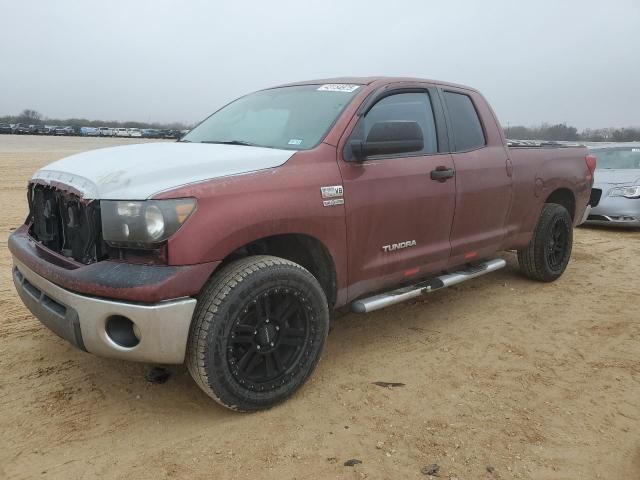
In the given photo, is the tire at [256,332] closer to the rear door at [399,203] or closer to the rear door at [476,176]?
the rear door at [399,203]

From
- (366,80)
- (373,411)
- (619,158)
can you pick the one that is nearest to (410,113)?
(366,80)

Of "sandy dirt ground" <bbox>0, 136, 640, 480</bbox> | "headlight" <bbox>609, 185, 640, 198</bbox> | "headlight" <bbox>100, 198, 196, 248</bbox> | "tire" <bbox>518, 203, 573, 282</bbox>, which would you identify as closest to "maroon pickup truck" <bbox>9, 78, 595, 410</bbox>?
"headlight" <bbox>100, 198, 196, 248</bbox>

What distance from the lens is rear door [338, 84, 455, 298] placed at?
3.15 metres

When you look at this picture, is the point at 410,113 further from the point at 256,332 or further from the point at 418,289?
the point at 256,332

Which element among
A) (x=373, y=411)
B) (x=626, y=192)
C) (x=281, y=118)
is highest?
(x=281, y=118)

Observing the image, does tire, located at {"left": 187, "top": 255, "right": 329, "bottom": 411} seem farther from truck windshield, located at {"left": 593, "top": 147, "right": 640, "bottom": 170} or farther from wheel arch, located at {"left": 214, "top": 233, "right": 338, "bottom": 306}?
truck windshield, located at {"left": 593, "top": 147, "right": 640, "bottom": 170}

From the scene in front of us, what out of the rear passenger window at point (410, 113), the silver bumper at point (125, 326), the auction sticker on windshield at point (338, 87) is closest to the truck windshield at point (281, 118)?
the auction sticker on windshield at point (338, 87)

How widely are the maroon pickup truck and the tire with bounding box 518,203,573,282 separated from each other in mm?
1064

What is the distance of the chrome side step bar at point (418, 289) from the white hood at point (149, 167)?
106 centimetres

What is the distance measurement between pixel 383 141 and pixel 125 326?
1.71 metres

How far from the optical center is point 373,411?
9.17 feet

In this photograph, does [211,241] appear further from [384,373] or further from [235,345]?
[384,373]

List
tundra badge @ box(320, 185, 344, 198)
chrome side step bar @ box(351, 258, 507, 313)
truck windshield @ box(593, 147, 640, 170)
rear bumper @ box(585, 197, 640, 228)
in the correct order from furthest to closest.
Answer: truck windshield @ box(593, 147, 640, 170)
rear bumper @ box(585, 197, 640, 228)
chrome side step bar @ box(351, 258, 507, 313)
tundra badge @ box(320, 185, 344, 198)

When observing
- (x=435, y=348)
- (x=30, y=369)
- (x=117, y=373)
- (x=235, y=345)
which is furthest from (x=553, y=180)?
(x=30, y=369)
